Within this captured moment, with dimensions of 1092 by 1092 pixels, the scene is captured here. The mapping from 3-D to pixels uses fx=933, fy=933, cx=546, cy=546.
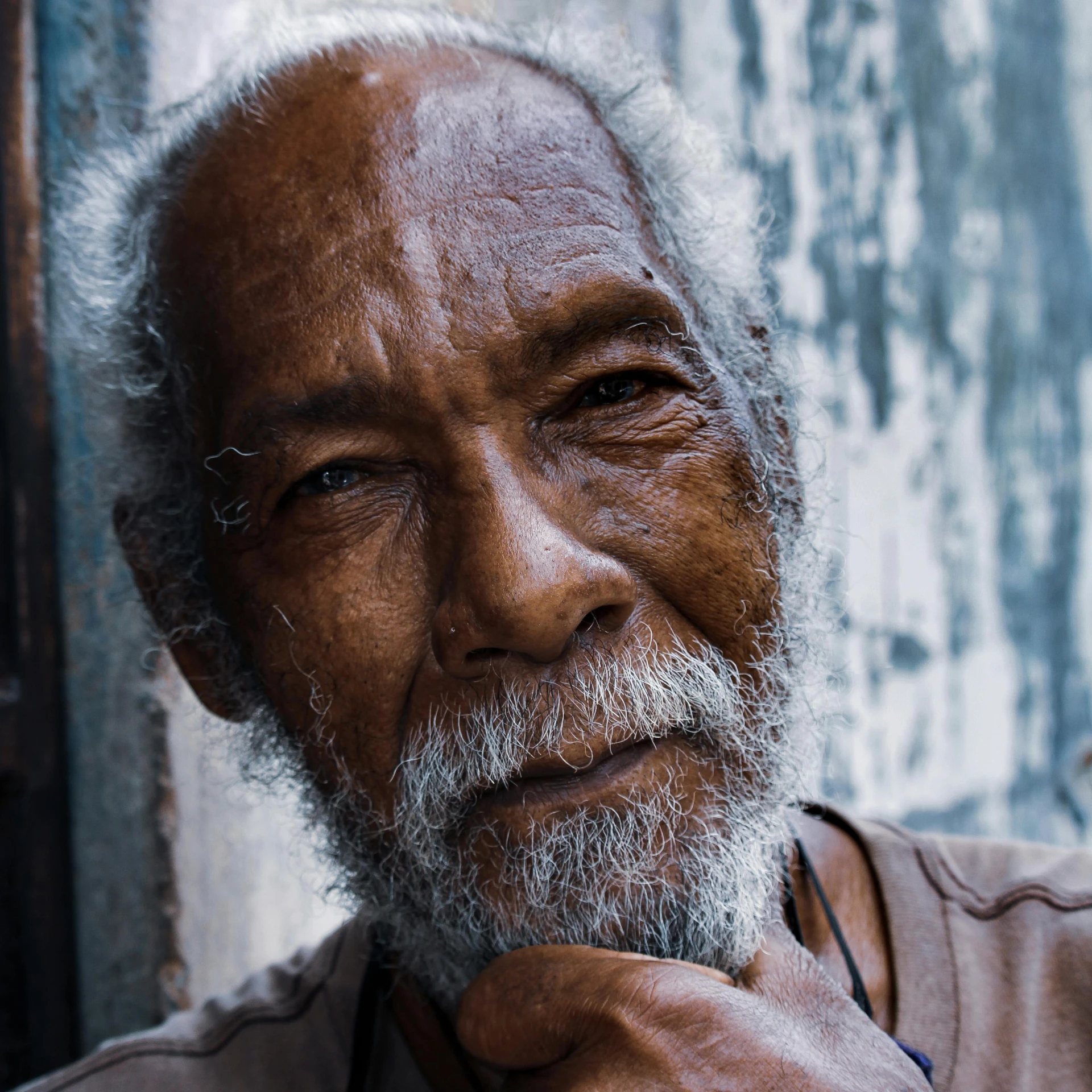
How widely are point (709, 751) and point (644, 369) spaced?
569 mm

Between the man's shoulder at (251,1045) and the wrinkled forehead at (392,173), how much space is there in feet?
4.04

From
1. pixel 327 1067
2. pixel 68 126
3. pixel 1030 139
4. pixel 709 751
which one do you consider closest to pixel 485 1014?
pixel 709 751

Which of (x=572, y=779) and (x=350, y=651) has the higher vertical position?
(x=350, y=651)

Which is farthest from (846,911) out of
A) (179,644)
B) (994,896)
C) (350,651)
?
(179,644)

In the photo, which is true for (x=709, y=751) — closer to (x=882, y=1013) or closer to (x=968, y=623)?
(x=882, y=1013)

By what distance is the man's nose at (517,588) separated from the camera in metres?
1.16

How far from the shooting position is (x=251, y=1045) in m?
1.66

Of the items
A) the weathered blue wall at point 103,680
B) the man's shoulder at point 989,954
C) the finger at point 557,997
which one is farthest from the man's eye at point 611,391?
the weathered blue wall at point 103,680

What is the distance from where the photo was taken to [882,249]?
2689 mm

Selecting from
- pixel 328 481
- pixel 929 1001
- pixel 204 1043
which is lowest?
pixel 204 1043

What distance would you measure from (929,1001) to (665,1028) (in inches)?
24.2

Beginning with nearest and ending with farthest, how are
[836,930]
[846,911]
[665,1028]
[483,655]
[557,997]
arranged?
[665,1028] < [557,997] < [483,655] < [836,930] < [846,911]

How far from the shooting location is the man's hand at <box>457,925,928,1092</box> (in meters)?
0.99

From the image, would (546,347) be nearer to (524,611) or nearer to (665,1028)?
(524,611)
